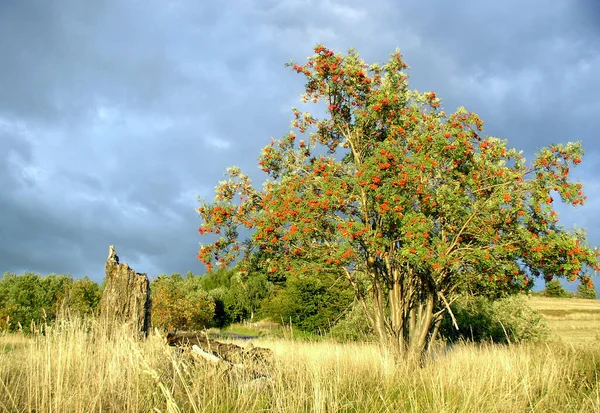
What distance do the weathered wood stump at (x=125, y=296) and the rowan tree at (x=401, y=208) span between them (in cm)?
318

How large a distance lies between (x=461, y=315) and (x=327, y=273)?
15092 millimetres

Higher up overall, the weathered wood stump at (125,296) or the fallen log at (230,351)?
the weathered wood stump at (125,296)

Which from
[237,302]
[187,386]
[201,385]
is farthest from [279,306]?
[187,386]

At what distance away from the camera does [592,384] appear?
9.64 metres

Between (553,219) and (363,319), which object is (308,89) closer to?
(553,219)

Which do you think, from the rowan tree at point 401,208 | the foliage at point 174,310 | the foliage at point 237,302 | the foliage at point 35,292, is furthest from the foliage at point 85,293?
the rowan tree at point 401,208

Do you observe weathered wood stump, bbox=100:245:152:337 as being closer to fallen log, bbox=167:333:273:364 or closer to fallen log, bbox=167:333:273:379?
fallen log, bbox=167:333:273:379

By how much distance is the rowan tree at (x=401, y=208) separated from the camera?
11664 mm

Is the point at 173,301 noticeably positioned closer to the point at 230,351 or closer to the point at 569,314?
the point at 230,351

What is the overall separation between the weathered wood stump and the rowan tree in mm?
3175

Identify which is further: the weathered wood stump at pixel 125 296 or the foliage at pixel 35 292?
the foliage at pixel 35 292

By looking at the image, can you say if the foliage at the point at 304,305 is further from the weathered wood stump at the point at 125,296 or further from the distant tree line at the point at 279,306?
the weathered wood stump at the point at 125,296

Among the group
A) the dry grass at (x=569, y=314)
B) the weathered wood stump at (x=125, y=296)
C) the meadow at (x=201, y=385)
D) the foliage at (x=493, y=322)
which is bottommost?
the dry grass at (x=569, y=314)

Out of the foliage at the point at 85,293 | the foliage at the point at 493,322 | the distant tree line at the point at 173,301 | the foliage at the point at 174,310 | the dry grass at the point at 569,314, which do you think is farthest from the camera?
the dry grass at the point at 569,314
